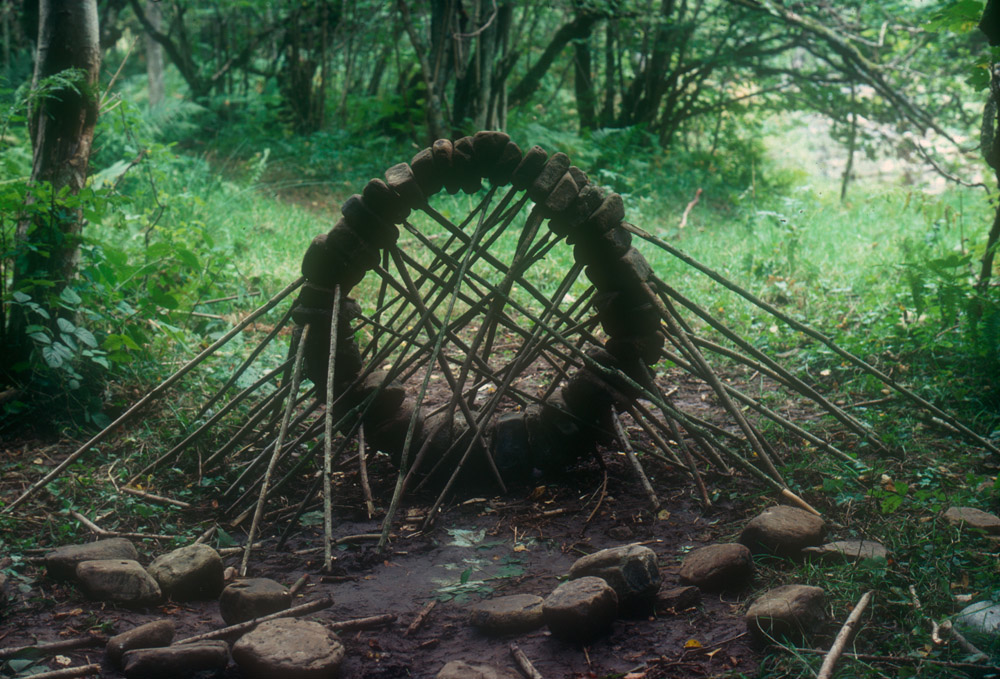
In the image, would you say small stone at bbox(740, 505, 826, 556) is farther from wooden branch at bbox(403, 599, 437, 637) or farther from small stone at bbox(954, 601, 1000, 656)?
wooden branch at bbox(403, 599, 437, 637)

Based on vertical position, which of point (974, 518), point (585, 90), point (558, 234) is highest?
point (585, 90)

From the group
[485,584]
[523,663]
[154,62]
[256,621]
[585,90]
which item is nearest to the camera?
[523,663]

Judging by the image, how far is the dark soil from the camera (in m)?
2.19

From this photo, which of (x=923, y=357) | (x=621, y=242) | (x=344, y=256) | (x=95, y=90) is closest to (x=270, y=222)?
(x=95, y=90)

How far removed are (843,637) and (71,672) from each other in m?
1.99

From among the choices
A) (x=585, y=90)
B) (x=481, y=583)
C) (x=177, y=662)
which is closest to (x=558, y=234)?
(x=481, y=583)

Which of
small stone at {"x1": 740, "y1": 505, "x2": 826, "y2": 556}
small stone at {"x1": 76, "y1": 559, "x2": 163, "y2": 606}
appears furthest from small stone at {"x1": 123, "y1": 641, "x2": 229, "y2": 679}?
small stone at {"x1": 740, "y1": 505, "x2": 826, "y2": 556}

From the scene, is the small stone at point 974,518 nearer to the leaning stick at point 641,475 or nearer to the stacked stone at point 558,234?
the leaning stick at point 641,475

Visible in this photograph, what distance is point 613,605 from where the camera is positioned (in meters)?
2.32

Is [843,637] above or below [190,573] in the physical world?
above

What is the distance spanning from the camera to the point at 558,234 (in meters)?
3.22

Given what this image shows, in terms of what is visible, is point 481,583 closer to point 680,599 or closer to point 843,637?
point 680,599

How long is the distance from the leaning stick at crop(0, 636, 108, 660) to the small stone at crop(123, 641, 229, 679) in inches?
8.1

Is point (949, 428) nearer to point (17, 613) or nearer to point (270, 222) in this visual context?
point (17, 613)
